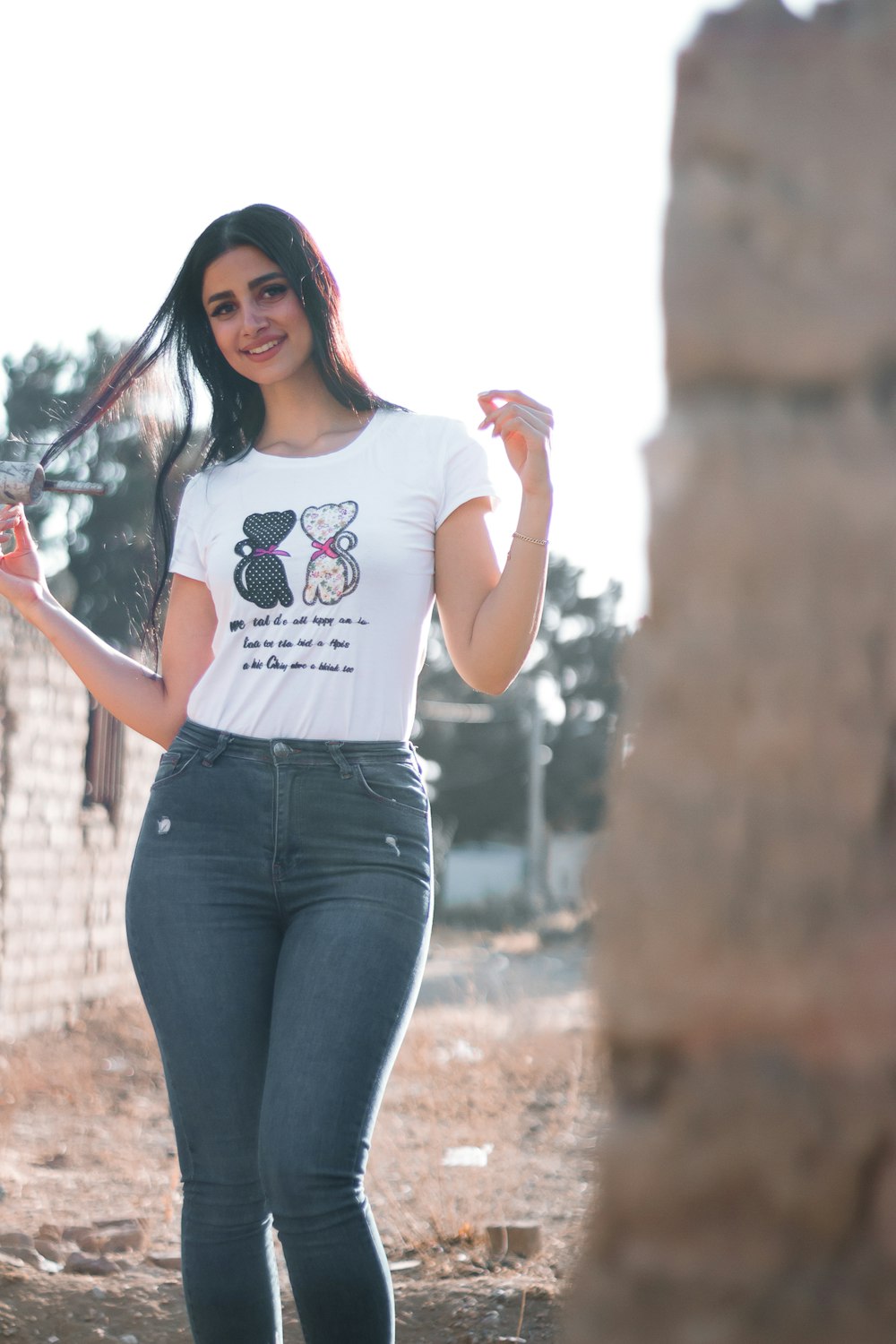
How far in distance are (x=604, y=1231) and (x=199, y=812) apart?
113 cm

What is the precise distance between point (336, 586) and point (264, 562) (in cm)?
13

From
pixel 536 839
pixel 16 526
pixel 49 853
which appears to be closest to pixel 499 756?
pixel 536 839

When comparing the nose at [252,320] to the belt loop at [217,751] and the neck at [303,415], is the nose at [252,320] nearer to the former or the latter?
the neck at [303,415]

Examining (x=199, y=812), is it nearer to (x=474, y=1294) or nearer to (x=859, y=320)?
(x=859, y=320)

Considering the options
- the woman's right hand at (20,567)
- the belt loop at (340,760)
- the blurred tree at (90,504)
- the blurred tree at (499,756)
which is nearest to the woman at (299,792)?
the belt loop at (340,760)

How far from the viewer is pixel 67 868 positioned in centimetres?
800

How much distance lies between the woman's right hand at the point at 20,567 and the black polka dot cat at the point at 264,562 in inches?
19.2

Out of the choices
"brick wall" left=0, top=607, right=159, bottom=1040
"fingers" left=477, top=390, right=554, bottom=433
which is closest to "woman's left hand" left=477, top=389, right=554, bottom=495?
"fingers" left=477, top=390, right=554, bottom=433

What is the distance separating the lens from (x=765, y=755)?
1112mm

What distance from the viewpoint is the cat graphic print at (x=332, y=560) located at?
2191 mm

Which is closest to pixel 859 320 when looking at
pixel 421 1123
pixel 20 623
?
pixel 421 1123

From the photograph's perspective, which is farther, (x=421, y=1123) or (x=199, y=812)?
(x=421, y=1123)

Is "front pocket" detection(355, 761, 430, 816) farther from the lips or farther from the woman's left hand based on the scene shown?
the lips

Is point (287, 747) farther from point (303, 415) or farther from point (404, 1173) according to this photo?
point (404, 1173)
